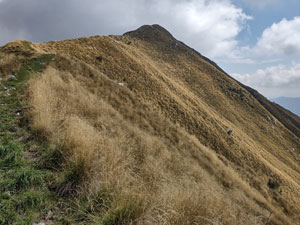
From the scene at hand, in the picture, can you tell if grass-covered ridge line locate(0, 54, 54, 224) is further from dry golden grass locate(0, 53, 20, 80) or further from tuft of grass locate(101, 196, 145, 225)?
dry golden grass locate(0, 53, 20, 80)

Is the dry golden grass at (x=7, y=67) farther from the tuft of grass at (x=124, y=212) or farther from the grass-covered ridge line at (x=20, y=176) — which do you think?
the tuft of grass at (x=124, y=212)

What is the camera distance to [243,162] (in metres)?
21.2

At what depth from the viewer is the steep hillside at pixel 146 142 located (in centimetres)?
276

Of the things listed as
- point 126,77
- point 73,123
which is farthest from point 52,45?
point 73,123

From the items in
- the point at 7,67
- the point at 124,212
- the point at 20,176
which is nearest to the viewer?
the point at 124,212

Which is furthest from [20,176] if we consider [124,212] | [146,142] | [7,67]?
[7,67]

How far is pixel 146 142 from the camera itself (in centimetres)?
853

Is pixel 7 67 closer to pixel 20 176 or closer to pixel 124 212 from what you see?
pixel 20 176

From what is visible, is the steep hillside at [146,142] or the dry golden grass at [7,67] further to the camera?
the dry golden grass at [7,67]

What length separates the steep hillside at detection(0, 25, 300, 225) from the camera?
9.07 ft

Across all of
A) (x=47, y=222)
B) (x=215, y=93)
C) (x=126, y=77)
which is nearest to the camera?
(x=47, y=222)

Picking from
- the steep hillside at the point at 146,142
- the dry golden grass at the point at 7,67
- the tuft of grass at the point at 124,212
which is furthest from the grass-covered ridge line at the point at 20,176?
the dry golden grass at the point at 7,67

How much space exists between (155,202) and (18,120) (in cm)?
491

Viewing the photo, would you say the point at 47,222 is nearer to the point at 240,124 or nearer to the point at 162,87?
the point at 162,87
